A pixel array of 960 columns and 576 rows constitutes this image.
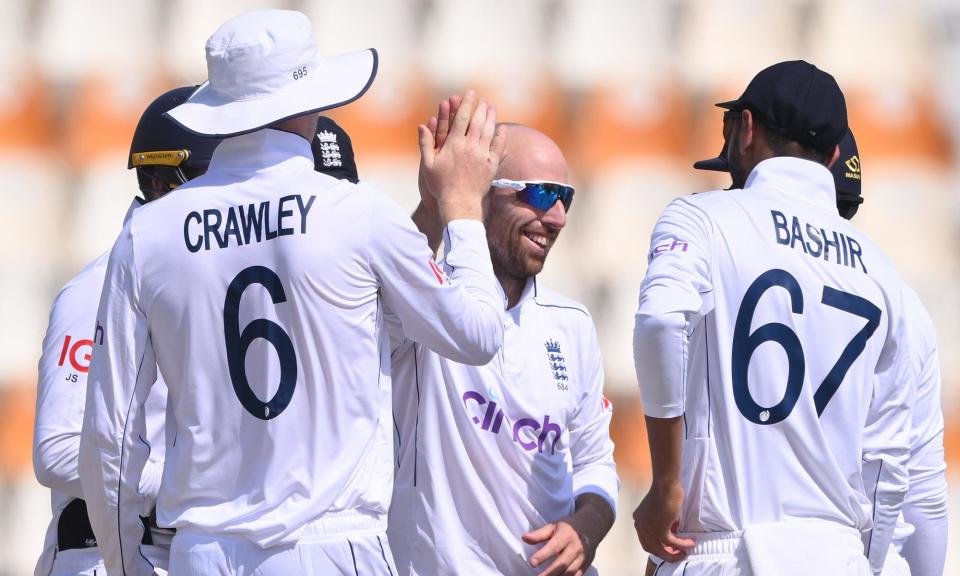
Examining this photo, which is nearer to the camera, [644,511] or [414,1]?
[644,511]

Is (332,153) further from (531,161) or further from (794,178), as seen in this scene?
(794,178)

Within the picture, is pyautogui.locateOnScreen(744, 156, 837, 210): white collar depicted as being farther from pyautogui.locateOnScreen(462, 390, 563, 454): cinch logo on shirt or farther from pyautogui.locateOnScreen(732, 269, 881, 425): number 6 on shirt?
pyautogui.locateOnScreen(462, 390, 563, 454): cinch logo on shirt

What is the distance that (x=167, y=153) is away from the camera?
3258 millimetres

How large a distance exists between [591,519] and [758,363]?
2.12ft

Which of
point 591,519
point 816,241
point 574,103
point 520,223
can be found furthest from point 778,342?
point 574,103

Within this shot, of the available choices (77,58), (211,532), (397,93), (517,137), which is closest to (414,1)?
(397,93)

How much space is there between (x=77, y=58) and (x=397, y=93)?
62.8 inches

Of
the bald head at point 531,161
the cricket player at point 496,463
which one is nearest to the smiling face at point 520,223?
the bald head at point 531,161

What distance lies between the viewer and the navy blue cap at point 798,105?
3.01 metres

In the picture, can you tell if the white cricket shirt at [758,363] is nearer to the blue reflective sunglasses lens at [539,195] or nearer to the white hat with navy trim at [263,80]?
the blue reflective sunglasses lens at [539,195]

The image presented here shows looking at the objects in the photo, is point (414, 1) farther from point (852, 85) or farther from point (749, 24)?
point (852, 85)

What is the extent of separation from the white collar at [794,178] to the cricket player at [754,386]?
2cm

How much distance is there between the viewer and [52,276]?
602cm

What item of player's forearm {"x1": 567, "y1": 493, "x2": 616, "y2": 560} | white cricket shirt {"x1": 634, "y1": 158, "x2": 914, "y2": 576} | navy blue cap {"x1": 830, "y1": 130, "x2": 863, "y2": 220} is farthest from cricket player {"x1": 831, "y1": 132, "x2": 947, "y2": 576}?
player's forearm {"x1": 567, "y1": 493, "x2": 616, "y2": 560}
